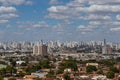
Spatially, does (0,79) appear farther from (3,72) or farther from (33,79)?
(3,72)

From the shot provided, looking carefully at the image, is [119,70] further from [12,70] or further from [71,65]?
[12,70]

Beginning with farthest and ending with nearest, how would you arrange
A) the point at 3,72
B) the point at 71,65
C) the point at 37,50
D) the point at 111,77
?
the point at 37,50, the point at 71,65, the point at 3,72, the point at 111,77

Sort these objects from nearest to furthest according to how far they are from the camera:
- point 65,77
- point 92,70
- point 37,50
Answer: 1. point 65,77
2. point 92,70
3. point 37,50

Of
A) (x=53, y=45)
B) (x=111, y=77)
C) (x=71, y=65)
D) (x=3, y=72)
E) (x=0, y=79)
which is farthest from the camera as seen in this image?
(x=53, y=45)

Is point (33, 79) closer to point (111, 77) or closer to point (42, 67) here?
point (111, 77)

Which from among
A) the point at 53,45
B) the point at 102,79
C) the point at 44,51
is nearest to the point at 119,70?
the point at 102,79

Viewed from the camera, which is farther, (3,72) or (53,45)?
(53,45)

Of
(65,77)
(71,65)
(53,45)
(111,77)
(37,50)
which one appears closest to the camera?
(65,77)

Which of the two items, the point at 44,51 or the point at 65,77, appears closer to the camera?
the point at 65,77

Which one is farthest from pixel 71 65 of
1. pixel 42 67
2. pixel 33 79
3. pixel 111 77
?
pixel 33 79
